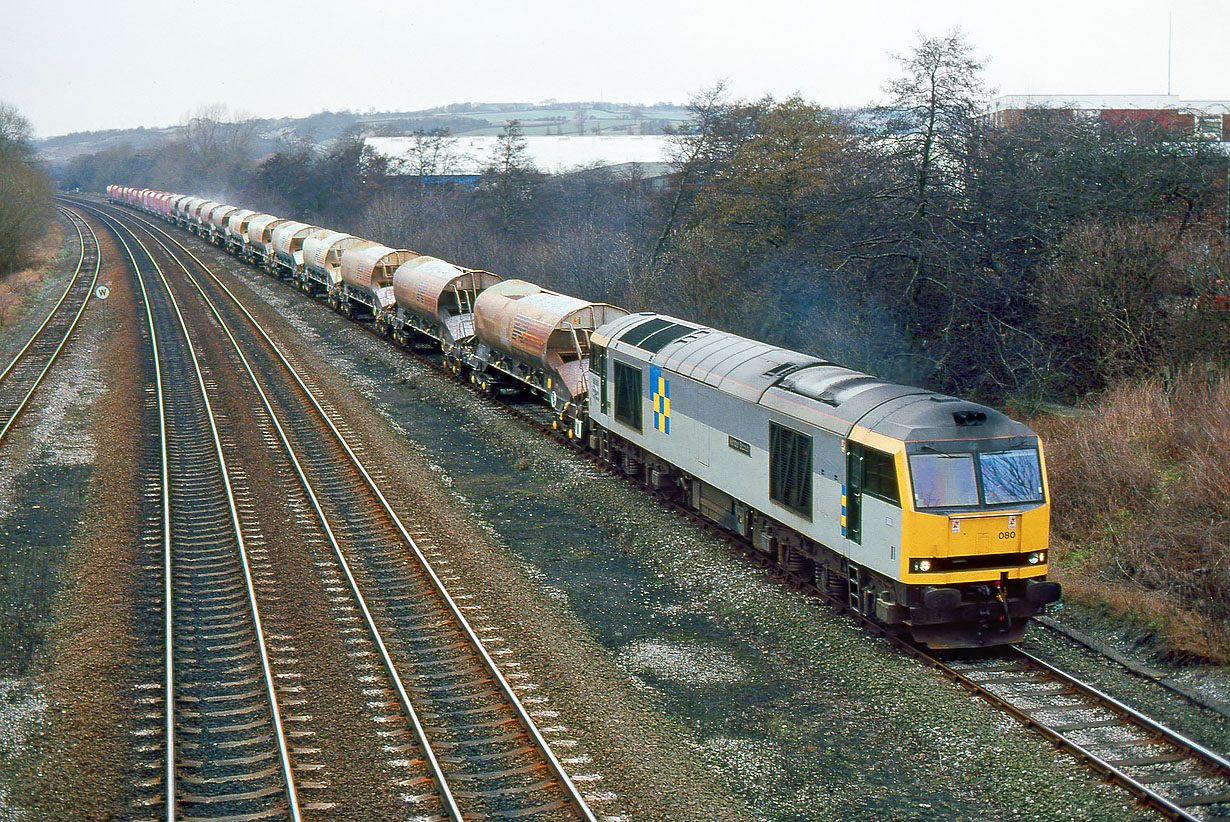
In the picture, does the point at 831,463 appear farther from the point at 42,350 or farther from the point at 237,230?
the point at 237,230

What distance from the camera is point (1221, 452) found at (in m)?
15.2

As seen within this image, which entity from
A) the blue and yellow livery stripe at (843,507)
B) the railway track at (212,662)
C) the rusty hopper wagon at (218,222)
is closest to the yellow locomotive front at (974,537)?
the blue and yellow livery stripe at (843,507)

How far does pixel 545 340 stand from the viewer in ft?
80.6

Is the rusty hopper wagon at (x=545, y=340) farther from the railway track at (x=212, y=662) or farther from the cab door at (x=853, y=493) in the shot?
the cab door at (x=853, y=493)

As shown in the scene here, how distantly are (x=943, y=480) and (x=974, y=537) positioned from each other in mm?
751

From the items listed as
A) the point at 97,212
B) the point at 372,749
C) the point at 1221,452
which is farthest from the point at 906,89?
the point at 97,212

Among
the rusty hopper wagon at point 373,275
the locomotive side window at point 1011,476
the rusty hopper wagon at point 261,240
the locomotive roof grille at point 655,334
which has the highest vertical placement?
the rusty hopper wagon at point 261,240

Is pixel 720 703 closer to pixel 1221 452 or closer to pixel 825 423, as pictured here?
pixel 825 423

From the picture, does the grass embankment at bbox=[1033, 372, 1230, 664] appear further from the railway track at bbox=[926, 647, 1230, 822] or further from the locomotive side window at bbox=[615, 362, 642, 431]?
the locomotive side window at bbox=[615, 362, 642, 431]

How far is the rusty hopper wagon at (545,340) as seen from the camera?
2412 centimetres

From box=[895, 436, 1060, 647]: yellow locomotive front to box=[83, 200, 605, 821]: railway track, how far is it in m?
4.51

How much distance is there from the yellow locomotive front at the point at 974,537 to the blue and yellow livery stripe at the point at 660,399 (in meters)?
6.58

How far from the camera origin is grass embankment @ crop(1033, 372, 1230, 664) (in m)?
13.3

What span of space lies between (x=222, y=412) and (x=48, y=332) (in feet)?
53.0
